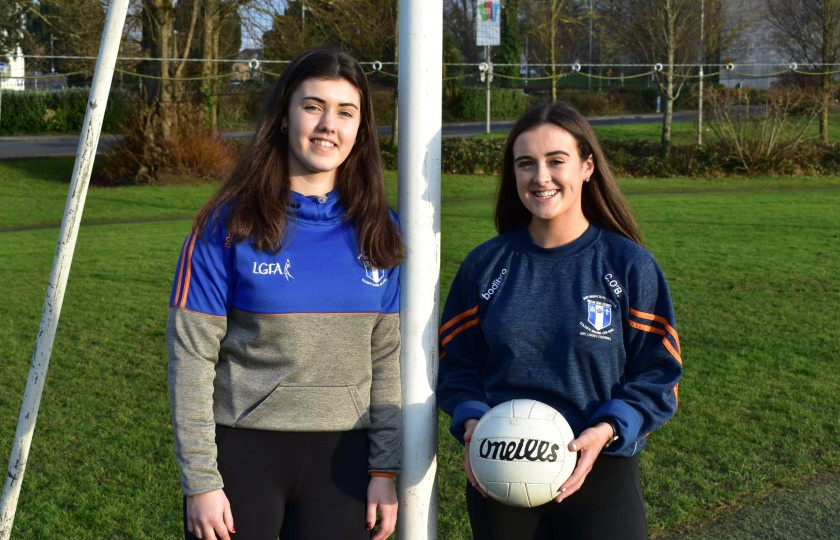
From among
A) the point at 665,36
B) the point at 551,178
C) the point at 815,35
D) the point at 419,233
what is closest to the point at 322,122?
the point at 419,233

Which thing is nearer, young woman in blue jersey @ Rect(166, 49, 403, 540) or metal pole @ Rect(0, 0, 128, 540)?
young woman in blue jersey @ Rect(166, 49, 403, 540)

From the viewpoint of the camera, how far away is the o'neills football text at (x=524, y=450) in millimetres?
2389

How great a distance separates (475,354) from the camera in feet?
8.89

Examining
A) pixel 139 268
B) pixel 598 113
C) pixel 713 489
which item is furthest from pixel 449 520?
pixel 598 113

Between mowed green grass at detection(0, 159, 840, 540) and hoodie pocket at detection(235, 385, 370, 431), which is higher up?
hoodie pocket at detection(235, 385, 370, 431)

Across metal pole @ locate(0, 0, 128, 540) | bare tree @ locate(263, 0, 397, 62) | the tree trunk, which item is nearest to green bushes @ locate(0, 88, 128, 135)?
the tree trunk

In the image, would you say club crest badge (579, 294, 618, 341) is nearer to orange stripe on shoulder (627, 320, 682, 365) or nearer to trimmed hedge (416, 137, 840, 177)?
orange stripe on shoulder (627, 320, 682, 365)

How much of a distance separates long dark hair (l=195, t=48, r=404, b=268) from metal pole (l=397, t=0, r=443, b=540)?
9 centimetres

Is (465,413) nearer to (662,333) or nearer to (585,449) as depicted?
(585,449)

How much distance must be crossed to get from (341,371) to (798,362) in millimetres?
5809

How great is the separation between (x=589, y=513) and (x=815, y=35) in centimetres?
3383

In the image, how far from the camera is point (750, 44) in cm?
4047

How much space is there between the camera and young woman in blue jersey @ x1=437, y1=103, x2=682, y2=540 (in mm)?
2502

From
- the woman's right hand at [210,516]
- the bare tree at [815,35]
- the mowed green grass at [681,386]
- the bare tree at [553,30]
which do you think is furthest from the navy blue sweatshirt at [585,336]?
the bare tree at [815,35]
